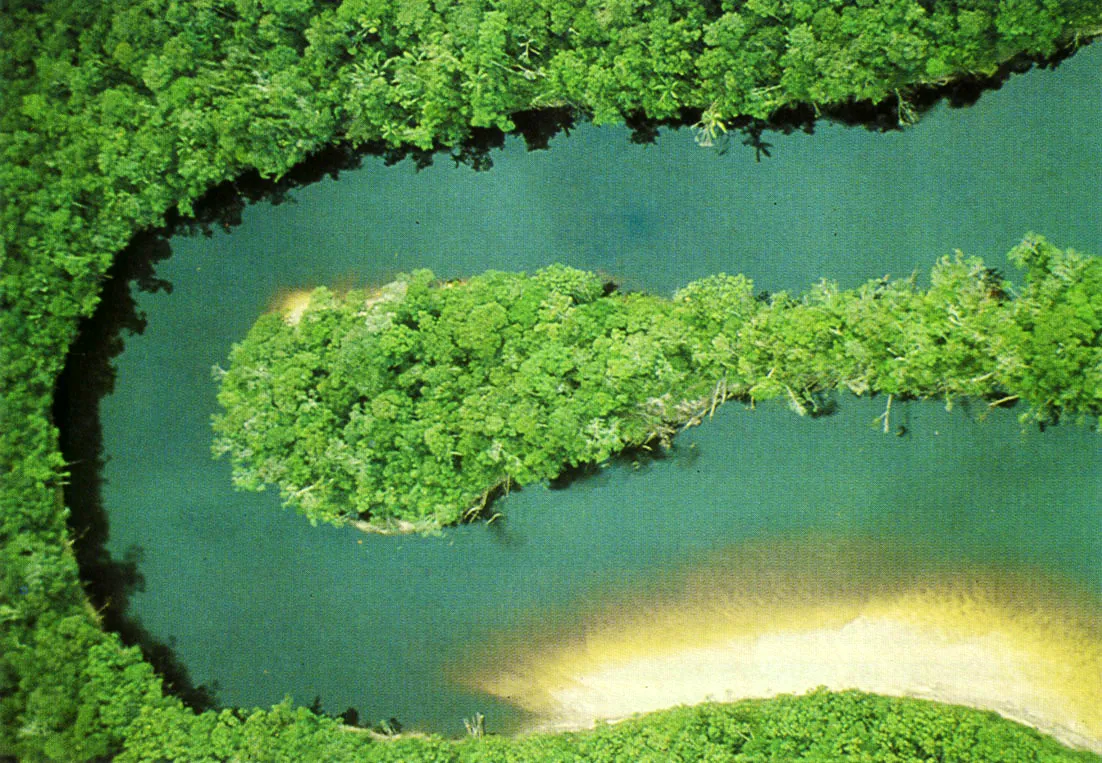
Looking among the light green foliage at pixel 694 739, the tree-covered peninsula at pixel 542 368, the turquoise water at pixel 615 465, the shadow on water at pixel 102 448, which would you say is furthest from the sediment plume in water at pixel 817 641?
the shadow on water at pixel 102 448

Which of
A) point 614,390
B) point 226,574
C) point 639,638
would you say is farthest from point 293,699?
point 614,390

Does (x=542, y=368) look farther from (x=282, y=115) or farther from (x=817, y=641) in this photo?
(x=817, y=641)

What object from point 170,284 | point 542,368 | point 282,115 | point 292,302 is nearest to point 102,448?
point 170,284

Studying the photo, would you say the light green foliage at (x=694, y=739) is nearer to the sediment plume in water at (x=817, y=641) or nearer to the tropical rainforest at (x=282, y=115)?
the tropical rainforest at (x=282, y=115)

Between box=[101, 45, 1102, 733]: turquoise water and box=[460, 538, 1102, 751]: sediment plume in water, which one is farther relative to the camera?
box=[101, 45, 1102, 733]: turquoise water

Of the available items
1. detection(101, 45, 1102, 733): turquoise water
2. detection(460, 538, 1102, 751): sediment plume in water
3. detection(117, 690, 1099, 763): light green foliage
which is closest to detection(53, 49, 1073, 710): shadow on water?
detection(101, 45, 1102, 733): turquoise water

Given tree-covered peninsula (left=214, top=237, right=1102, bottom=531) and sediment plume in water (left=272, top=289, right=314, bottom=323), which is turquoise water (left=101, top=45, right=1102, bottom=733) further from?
tree-covered peninsula (left=214, top=237, right=1102, bottom=531)
